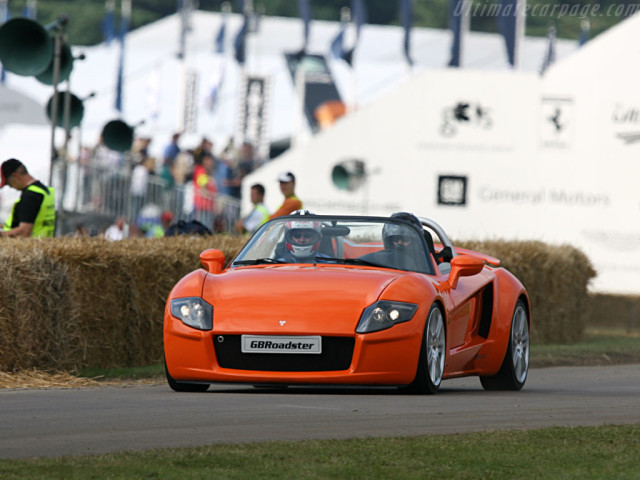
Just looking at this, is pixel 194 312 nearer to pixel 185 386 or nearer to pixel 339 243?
pixel 185 386

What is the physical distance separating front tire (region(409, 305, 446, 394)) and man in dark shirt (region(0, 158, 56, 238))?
17.1 ft

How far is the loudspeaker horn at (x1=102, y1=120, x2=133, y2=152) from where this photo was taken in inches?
719

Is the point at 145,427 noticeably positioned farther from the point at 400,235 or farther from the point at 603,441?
the point at 400,235

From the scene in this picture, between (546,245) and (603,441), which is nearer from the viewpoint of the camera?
(603,441)

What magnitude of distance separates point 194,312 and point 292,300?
0.67 meters

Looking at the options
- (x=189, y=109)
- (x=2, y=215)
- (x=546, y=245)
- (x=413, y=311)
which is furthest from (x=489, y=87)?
(x=189, y=109)

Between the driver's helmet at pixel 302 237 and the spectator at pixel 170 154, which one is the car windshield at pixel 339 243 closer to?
the driver's helmet at pixel 302 237

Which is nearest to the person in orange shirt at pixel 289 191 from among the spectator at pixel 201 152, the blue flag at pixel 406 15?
the spectator at pixel 201 152

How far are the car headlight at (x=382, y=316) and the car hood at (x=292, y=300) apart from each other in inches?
1.6

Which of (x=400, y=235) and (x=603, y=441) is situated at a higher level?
(x=400, y=235)

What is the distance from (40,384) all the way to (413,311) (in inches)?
131

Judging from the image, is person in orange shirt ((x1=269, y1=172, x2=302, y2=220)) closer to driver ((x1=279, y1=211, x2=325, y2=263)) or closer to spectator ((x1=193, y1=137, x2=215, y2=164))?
driver ((x1=279, y1=211, x2=325, y2=263))

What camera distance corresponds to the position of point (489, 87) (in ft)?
90.2

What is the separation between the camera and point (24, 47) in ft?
52.4
